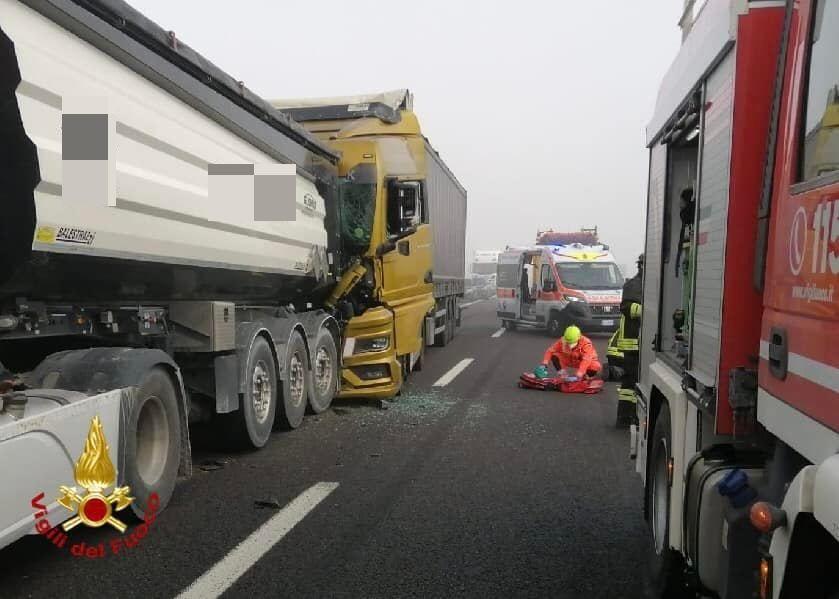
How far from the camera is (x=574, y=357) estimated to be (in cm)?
1021

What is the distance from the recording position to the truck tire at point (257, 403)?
6.29 m

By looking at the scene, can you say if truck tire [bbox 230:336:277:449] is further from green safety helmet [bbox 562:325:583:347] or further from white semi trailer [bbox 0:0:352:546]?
green safety helmet [bbox 562:325:583:347]

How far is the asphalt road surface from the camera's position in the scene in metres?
3.66

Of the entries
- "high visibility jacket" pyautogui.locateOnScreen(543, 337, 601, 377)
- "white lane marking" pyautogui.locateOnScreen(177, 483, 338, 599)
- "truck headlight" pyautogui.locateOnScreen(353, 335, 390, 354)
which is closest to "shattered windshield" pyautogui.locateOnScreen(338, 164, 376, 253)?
"truck headlight" pyautogui.locateOnScreen(353, 335, 390, 354)

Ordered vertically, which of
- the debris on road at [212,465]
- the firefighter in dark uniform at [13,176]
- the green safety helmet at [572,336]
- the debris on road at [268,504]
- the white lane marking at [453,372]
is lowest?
the white lane marking at [453,372]

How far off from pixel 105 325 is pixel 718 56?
369 centimetres

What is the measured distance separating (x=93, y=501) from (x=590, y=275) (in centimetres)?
1608

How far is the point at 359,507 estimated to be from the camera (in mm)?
4859

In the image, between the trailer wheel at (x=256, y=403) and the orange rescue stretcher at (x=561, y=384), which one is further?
the orange rescue stretcher at (x=561, y=384)

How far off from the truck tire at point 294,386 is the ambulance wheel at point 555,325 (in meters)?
11.4

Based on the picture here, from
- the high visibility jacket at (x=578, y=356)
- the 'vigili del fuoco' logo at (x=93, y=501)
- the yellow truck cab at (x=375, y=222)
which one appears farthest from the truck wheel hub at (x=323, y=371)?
the 'vigili del fuoco' logo at (x=93, y=501)

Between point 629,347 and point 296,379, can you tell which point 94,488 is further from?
point 629,347

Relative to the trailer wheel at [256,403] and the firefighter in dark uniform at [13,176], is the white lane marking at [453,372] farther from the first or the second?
the firefighter in dark uniform at [13,176]

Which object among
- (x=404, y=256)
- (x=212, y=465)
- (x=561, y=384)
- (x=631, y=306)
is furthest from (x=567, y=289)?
(x=212, y=465)
